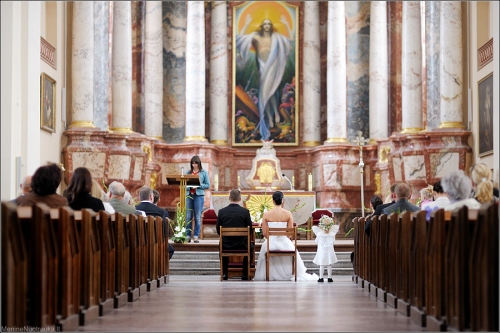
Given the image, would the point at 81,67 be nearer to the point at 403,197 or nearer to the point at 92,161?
the point at 92,161

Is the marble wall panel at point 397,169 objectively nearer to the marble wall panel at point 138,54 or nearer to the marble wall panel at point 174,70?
the marble wall panel at point 174,70

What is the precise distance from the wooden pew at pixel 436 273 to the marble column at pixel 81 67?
11634 mm

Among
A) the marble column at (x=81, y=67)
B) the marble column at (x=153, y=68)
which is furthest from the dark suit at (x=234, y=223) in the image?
the marble column at (x=153, y=68)

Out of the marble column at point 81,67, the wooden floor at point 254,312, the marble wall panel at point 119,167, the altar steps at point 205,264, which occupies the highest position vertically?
the marble column at point 81,67

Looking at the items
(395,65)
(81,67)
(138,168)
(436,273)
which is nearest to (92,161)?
(138,168)

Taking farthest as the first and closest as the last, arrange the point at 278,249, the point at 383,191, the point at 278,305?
the point at 383,191, the point at 278,249, the point at 278,305

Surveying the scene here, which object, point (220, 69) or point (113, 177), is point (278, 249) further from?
point (220, 69)

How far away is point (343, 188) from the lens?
776 inches

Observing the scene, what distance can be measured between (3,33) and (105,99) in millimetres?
9460

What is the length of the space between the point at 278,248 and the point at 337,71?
28.1 ft

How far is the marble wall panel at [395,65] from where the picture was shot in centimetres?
1991

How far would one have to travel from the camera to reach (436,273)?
19.4ft

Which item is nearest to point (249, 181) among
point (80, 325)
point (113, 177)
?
point (113, 177)

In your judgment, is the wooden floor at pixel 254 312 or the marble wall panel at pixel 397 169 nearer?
the wooden floor at pixel 254 312
